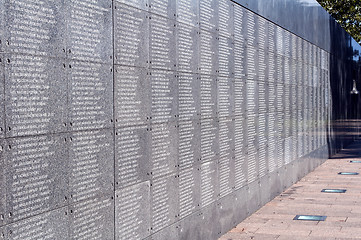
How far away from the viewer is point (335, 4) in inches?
1686

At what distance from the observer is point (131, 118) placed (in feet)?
18.6

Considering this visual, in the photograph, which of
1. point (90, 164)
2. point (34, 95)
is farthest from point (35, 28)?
point (90, 164)

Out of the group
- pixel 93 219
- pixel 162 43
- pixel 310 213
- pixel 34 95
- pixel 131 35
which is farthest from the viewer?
pixel 310 213

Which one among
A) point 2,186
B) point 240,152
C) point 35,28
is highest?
point 35,28

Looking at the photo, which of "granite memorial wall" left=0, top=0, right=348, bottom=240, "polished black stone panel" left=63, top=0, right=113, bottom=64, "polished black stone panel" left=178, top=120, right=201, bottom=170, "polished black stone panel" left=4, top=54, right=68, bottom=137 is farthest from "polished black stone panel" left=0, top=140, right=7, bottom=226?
"polished black stone panel" left=178, top=120, right=201, bottom=170

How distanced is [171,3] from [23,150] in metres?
2.92

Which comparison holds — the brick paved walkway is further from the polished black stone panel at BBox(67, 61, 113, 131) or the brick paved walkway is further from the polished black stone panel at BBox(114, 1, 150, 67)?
the polished black stone panel at BBox(67, 61, 113, 131)

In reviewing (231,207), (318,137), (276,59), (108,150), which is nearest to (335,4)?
(318,137)

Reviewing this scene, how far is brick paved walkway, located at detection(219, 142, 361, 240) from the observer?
27.1ft

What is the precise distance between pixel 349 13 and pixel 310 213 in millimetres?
34855

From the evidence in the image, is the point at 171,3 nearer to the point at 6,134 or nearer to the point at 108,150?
the point at 108,150

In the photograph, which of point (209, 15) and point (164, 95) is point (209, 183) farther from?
point (209, 15)

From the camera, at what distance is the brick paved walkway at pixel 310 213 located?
827cm

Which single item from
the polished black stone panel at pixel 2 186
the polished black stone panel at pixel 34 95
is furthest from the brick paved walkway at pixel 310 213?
the polished black stone panel at pixel 2 186
